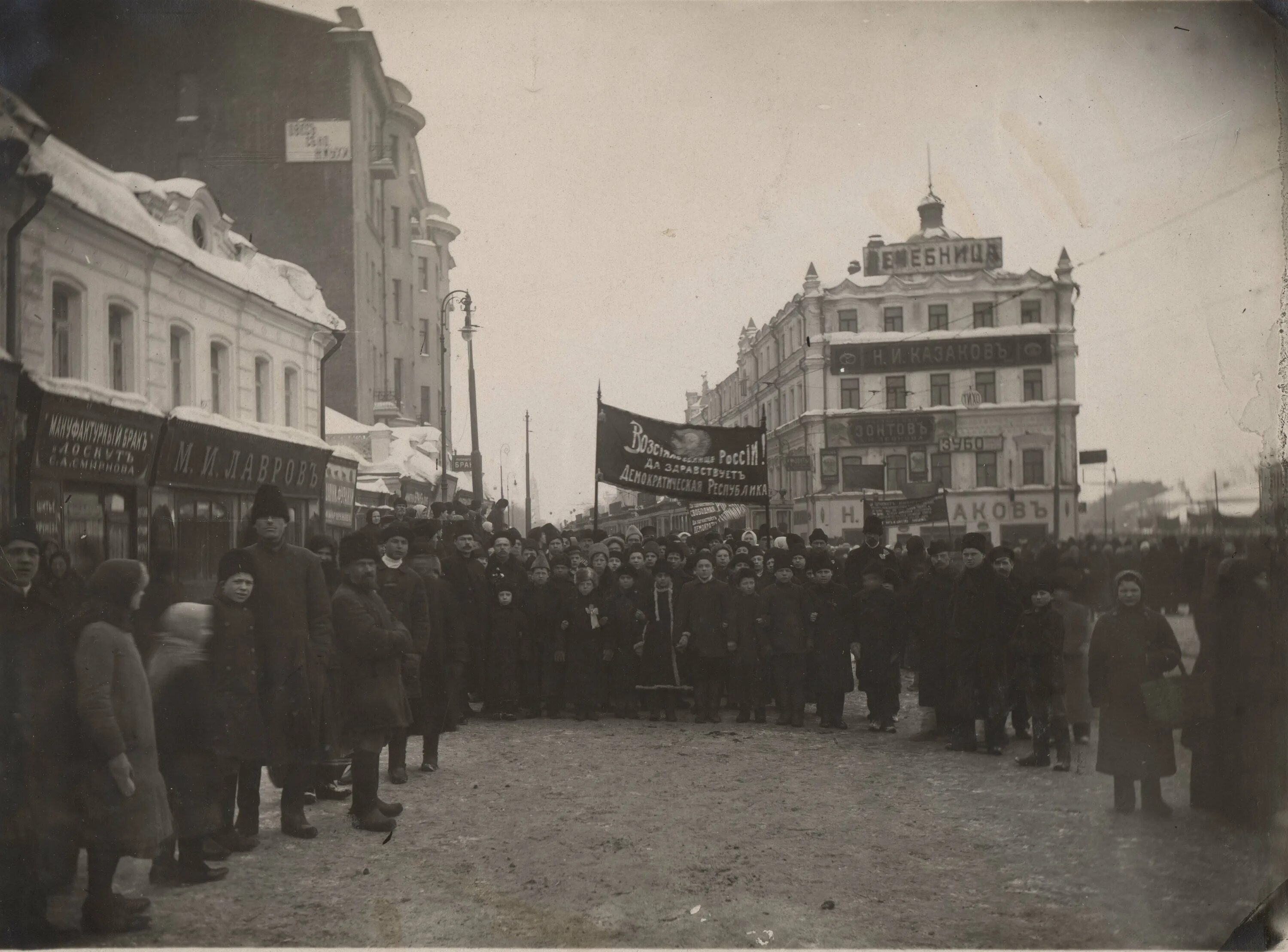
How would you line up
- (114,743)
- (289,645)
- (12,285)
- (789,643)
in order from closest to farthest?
1. (114,743)
2. (12,285)
3. (289,645)
4. (789,643)

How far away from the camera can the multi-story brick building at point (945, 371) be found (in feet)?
18.5

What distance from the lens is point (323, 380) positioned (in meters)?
5.48

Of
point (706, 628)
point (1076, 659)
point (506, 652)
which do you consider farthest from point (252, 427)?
point (706, 628)

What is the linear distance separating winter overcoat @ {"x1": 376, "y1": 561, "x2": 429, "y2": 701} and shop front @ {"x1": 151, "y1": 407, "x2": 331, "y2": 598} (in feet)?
3.65

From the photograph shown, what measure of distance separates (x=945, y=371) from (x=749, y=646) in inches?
160

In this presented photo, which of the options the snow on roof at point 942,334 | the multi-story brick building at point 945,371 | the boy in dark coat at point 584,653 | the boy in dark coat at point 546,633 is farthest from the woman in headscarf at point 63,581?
the boy in dark coat at point 584,653

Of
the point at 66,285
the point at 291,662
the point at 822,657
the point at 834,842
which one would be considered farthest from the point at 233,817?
the point at 822,657

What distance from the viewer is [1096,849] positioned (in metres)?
4.96

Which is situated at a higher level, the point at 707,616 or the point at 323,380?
the point at 323,380

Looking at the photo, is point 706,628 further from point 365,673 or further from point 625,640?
point 365,673

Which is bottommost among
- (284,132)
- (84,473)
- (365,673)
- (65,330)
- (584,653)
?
(584,653)

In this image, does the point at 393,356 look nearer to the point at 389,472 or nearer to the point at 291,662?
the point at 389,472

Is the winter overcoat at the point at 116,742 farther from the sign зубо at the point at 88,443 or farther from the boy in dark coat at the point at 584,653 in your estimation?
the boy in dark coat at the point at 584,653

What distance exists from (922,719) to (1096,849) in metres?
3.92
